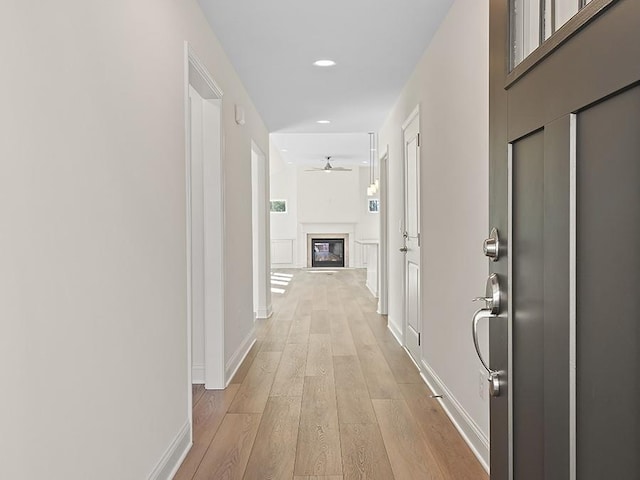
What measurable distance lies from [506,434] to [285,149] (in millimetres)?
9577

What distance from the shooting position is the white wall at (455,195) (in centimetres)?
275

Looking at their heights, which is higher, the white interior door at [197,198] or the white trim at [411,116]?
the white trim at [411,116]

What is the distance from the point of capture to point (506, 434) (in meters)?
1.24

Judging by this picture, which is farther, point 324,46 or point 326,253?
point 326,253

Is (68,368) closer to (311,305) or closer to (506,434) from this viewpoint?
(506,434)

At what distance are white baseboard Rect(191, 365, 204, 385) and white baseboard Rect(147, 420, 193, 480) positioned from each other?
118 centimetres

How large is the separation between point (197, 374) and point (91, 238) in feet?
8.42

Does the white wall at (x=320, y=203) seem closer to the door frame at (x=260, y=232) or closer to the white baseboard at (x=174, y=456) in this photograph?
the door frame at (x=260, y=232)

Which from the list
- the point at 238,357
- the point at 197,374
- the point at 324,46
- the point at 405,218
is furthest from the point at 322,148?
the point at 197,374

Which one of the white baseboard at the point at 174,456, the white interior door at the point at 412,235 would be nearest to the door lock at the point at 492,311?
the white baseboard at the point at 174,456

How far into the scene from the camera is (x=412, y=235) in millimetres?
4949

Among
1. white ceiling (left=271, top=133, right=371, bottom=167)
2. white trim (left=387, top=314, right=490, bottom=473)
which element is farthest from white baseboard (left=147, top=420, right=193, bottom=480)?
white ceiling (left=271, top=133, right=371, bottom=167)

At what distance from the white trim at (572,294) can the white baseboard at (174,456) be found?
1.80 meters

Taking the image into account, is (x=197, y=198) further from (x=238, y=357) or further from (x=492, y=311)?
(x=492, y=311)
